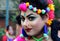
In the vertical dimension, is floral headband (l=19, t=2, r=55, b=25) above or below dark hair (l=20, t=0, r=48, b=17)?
below

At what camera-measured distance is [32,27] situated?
2826 mm

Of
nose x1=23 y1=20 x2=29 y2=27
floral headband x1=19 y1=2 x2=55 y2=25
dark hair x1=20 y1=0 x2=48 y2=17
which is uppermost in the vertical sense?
dark hair x1=20 y1=0 x2=48 y2=17

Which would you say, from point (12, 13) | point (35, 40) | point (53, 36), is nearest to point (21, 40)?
point (35, 40)

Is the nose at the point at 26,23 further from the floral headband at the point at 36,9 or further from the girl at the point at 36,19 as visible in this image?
the floral headband at the point at 36,9

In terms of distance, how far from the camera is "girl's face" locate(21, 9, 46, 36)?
9.26 ft

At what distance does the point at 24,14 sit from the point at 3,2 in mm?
10256

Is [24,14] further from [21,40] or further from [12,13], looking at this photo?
[12,13]

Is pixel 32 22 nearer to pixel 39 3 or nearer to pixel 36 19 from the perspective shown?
pixel 36 19

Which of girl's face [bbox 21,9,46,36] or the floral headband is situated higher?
the floral headband

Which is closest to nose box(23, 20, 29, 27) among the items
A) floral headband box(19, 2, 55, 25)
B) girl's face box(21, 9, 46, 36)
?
girl's face box(21, 9, 46, 36)

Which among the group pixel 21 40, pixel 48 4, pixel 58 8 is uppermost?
pixel 48 4

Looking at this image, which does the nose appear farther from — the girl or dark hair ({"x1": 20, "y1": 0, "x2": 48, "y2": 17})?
dark hair ({"x1": 20, "y1": 0, "x2": 48, "y2": 17})

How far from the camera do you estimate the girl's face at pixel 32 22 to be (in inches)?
111

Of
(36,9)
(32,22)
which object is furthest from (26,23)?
(36,9)
